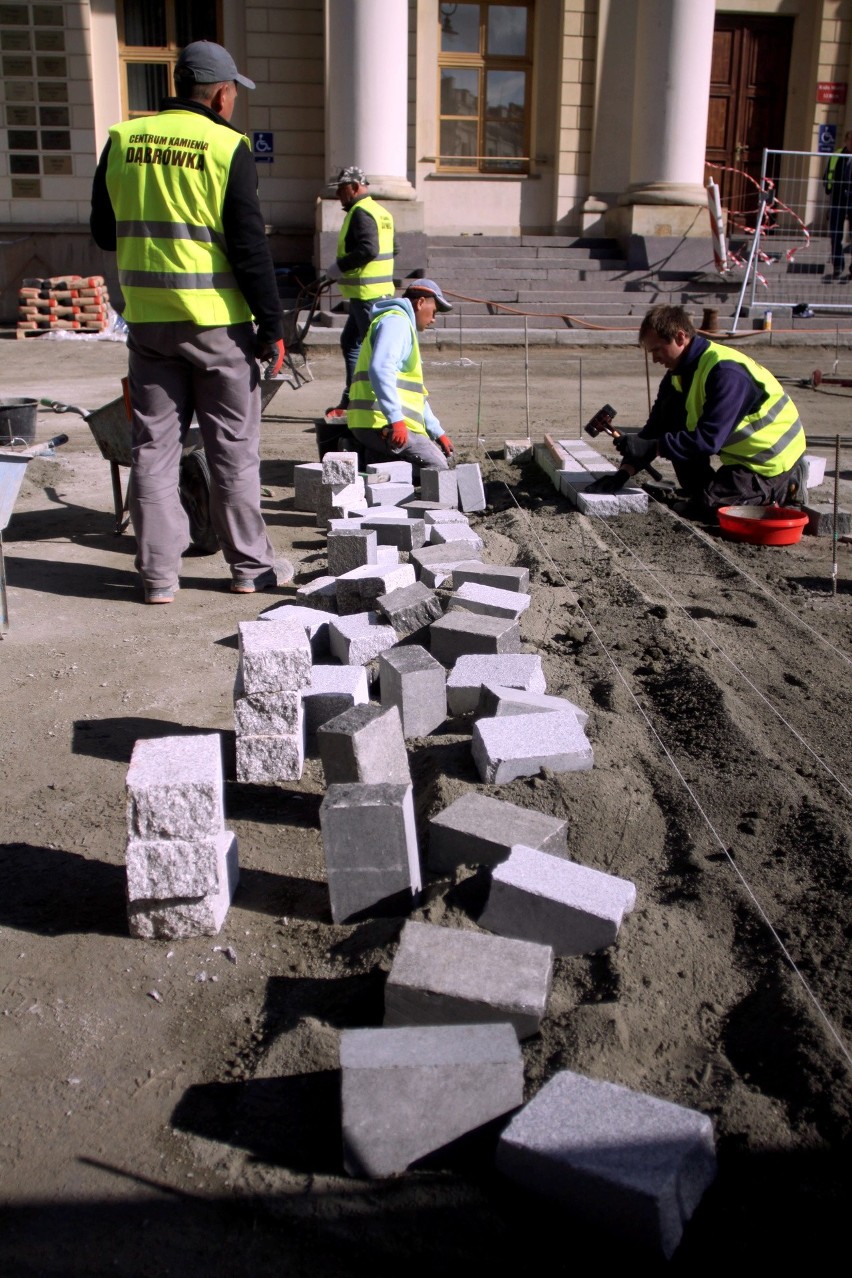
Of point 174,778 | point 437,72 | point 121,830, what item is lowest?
point 121,830

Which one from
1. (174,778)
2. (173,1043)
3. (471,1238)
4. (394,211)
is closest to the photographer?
(471,1238)

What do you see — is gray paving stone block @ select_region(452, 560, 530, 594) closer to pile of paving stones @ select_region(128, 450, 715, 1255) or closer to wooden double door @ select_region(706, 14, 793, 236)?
pile of paving stones @ select_region(128, 450, 715, 1255)

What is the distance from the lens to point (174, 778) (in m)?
2.62

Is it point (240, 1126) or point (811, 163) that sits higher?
point (811, 163)

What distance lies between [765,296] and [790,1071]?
14583 millimetres

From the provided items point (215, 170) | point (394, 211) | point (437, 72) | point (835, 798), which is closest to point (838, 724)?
point (835, 798)

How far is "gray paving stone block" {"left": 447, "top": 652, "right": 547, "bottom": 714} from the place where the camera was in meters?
3.80

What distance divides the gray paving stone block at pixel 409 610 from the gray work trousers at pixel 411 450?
7.39 feet

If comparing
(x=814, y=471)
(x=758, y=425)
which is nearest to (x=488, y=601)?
(x=758, y=425)

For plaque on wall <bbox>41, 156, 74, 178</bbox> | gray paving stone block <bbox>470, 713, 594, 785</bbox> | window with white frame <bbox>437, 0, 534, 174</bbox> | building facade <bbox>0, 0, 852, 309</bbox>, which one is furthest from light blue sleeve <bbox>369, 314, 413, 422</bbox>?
plaque on wall <bbox>41, 156, 74, 178</bbox>

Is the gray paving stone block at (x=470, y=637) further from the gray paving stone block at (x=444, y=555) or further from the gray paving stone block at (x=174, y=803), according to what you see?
the gray paving stone block at (x=174, y=803)

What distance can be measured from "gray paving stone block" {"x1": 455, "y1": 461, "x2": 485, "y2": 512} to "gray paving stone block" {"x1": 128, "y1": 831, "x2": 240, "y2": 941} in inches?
158

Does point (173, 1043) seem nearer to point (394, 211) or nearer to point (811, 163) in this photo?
point (394, 211)

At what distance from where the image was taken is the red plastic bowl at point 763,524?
5.93 meters
